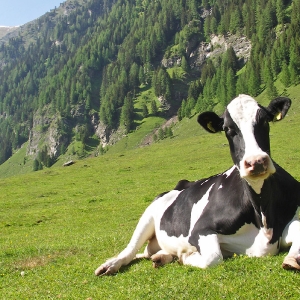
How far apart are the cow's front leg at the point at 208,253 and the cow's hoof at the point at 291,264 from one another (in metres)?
1.15

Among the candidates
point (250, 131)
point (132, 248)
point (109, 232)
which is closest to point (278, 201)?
point (250, 131)

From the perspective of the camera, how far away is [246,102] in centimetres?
595

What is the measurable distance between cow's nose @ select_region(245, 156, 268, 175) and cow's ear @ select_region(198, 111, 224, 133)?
1.52 m

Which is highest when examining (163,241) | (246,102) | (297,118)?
(246,102)

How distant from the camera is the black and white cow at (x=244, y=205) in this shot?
18.0ft

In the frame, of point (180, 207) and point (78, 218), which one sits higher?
point (180, 207)

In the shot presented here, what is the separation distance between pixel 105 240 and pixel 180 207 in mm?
6151

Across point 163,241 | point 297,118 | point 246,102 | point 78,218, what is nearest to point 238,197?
point 246,102

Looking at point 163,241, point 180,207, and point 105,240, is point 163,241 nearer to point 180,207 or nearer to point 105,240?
point 180,207

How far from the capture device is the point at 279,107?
609 centimetres

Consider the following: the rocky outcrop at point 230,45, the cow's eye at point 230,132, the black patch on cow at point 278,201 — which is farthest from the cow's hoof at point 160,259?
the rocky outcrop at point 230,45

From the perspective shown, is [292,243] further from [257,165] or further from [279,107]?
[279,107]

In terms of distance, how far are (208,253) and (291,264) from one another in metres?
1.45

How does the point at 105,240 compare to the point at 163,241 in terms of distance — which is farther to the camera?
the point at 105,240
